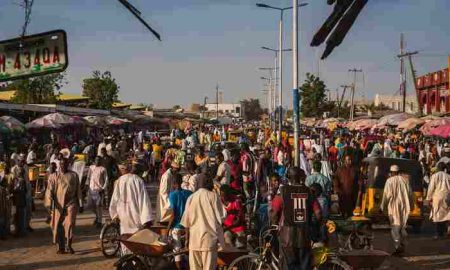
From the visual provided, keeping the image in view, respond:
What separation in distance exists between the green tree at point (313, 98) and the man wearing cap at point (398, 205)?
58.8 meters

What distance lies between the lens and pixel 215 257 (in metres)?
6.84

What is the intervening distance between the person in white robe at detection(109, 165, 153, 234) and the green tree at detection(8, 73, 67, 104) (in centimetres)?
3371

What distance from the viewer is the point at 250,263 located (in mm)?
7301

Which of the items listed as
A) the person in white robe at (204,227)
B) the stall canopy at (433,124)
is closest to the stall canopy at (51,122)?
the stall canopy at (433,124)

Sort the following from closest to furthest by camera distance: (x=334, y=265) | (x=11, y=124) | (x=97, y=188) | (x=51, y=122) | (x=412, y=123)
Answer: (x=334, y=265) → (x=97, y=188) → (x=11, y=124) → (x=51, y=122) → (x=412, y=123)

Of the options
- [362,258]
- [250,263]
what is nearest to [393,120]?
[362,258]

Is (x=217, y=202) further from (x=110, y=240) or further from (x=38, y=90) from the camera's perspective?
(x=38, y=90)

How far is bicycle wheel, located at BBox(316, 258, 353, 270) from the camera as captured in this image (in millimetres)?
7042

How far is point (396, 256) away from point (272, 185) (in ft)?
8.08

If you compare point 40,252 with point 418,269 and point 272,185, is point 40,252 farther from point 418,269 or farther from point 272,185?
point 418,269

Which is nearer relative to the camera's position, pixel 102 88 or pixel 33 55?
pixel 33 55

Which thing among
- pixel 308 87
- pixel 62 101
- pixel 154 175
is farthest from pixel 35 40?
pixel 308 87

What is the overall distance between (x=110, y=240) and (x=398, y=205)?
4839 millimetres

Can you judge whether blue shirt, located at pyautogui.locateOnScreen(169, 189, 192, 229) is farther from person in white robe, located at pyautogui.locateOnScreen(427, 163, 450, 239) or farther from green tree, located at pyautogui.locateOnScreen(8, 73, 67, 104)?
green tree, located at pyautogui.locateOnScreen(8, 73, 67, 104)
